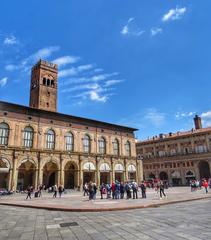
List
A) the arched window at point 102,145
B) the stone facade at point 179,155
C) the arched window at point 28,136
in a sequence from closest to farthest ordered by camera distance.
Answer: the arched window at point 28,136
the arched window at point 102,145
the stone facade at point 179,155

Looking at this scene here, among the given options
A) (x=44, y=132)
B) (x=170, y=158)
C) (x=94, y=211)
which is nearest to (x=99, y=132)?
(x=44, y=132)

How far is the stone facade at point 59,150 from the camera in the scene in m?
34.6

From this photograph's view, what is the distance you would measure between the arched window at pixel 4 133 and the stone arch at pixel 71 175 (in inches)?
437

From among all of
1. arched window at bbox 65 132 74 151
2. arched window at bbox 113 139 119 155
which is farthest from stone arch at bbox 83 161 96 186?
arched window at bbox 113 139 119 155

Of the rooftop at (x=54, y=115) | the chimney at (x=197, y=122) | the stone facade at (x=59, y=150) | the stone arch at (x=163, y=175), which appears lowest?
the stone arch at (x=163, y=175)

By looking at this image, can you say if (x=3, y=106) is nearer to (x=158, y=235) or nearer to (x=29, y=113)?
(x=29, y=113)

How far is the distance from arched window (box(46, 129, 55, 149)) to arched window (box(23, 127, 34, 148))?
277cm

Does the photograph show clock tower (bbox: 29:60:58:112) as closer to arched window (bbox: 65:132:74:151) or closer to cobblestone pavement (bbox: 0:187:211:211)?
arched window (bbox: 65:132:74:151)

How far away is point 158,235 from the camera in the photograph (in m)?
7.24

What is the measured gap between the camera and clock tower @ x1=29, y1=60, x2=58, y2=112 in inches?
2100

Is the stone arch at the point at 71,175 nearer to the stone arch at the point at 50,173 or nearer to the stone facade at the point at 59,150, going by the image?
the stone facade at the point at 59,150

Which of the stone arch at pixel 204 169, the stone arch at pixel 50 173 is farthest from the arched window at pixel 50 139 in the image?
the stone arch at pixel 204 169

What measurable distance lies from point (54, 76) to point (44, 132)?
24.1m

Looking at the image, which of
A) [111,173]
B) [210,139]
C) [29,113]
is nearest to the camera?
[29,113]
